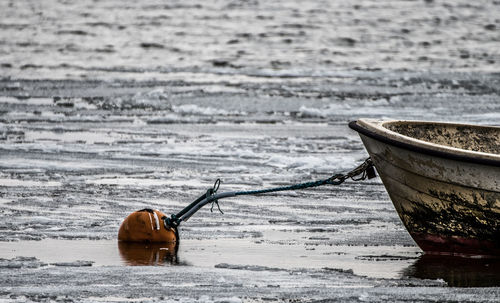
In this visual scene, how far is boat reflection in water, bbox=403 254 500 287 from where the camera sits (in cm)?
721

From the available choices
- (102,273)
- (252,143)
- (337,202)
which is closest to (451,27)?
(252,143)

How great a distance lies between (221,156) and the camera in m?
13.0

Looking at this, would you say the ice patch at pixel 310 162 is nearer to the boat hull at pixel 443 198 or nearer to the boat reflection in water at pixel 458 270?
the boat hull at pixel 443 198

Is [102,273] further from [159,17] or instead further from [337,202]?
[159,17]

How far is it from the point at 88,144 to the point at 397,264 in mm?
7113

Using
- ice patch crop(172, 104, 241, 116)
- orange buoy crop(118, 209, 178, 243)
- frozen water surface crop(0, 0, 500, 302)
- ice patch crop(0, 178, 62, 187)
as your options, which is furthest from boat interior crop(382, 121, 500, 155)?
ice patch crop(172, 104, 241, 116)

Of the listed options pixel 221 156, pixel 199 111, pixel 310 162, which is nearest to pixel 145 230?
pixel 310 162

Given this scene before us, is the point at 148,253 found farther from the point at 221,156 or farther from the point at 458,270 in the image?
the point at 221,156

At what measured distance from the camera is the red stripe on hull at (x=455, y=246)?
778 cm

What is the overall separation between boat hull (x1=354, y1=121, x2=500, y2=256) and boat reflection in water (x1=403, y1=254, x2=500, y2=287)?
0.08 metres

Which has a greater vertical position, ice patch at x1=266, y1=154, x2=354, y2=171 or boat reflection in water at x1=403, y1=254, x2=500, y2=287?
boat reflection in water at x1=403, y1=254, x2=500, y2=287

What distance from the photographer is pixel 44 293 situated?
21.8ft

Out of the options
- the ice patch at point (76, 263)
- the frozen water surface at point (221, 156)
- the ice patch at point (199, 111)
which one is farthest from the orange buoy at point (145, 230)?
the ice patch at point (199, 111)

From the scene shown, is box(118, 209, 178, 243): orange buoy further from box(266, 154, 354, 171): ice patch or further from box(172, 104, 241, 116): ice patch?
box(172, 104, 241, 116): ice patch
